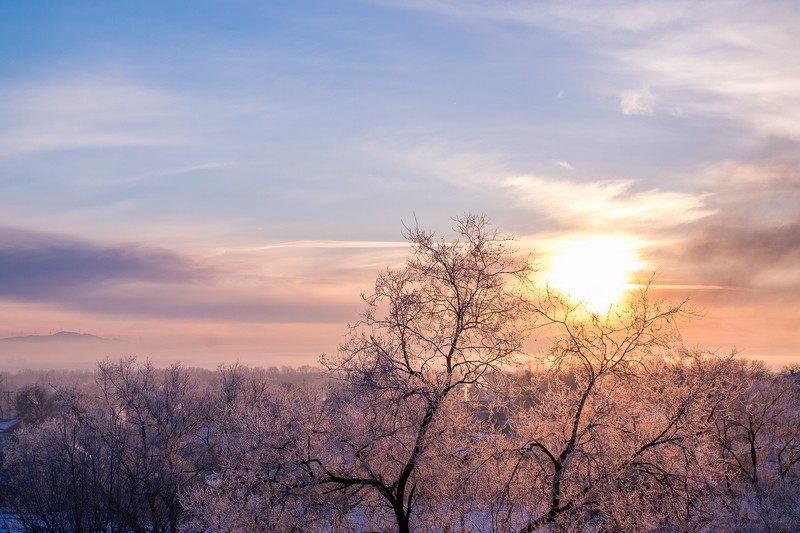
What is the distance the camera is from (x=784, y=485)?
153 ft

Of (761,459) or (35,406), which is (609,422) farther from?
(35,406)

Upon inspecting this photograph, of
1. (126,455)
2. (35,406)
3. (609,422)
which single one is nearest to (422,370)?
(609,422)

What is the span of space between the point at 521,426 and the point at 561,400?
1.17 m

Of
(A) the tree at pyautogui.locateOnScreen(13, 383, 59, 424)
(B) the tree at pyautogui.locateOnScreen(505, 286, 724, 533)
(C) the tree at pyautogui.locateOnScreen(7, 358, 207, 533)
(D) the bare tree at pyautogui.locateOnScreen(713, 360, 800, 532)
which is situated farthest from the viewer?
(A) the tree at pyautogui.locateOnScreen(13, 383, 59, 424)

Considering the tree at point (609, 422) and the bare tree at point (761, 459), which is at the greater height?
the tree at point (609, 422)

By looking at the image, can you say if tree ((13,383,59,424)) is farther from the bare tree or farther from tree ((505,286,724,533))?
tree ((505,286,724,533))

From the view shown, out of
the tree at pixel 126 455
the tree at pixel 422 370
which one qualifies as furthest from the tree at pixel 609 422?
the tree at pixel 126 455

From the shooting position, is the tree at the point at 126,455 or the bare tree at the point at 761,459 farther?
the tree at the point at 126,455

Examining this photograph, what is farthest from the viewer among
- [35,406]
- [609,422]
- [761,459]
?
[35,406]

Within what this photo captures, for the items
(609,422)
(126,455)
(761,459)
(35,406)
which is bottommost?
(761,459)

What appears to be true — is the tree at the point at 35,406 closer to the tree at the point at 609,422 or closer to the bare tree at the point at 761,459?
A: the bare tree at the point at 761,459

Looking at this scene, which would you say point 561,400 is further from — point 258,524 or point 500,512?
point 258,524

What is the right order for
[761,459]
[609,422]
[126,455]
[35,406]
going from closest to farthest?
[609,422]
[126,455]
[761,459]
[35,406]

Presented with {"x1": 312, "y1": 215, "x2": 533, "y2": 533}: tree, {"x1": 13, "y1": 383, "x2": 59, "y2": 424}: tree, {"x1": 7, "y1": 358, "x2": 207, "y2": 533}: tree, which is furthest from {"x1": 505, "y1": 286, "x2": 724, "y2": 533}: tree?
{"x1": 13, "y1": 383, "x2": 59, "y2": 424}: tree
